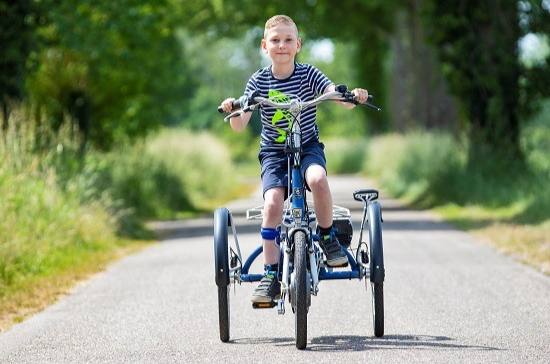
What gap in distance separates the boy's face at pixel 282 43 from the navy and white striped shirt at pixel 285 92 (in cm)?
15

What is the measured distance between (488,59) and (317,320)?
15.0 meters

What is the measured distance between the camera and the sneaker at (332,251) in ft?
27.3

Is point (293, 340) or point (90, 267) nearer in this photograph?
point (293, 340)

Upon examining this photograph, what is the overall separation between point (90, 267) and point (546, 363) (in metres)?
7.52

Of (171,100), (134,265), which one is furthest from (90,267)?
(171,100)

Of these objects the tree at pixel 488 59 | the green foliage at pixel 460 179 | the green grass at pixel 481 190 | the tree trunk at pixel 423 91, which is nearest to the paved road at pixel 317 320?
the green grass at pixel 481 190

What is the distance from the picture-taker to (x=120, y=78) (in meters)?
30.3

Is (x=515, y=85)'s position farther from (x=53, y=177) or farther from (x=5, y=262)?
(x=5, y=262)

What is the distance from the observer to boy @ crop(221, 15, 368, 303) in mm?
8234

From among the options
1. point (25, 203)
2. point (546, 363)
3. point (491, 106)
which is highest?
point (491, 106)

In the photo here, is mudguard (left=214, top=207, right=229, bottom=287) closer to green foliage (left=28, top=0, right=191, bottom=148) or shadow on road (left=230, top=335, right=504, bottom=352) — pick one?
shadow on road (left=230, top=335, right=504, bottom=352)

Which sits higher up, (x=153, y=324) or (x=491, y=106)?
(x=491, y=106)

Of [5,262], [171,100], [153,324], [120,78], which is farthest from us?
[171,100]

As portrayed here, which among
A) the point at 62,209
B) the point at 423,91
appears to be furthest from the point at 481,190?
the point at 423,91
